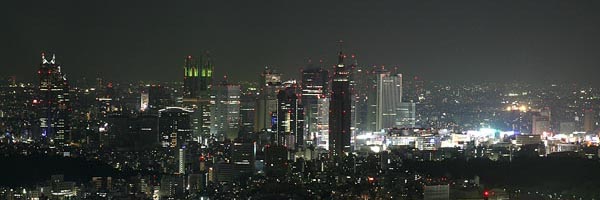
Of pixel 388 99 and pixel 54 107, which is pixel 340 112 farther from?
pixel 54 107

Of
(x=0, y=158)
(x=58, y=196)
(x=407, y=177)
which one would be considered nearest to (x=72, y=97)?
(x=0, y=158)

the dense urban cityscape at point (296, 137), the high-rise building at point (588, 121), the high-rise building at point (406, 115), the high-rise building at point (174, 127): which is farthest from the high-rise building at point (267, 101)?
the high-rise building at point (588, 121)

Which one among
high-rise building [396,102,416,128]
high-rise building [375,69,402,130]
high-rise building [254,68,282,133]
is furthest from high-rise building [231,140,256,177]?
high-rise building [396,102,416,128]

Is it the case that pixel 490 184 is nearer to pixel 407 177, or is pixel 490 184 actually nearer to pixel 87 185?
pixel 407 177

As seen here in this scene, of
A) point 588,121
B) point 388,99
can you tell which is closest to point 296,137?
point 388,99

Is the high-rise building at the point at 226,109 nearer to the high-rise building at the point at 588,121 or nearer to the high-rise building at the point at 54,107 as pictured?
the high-rise building at the point at 54,107

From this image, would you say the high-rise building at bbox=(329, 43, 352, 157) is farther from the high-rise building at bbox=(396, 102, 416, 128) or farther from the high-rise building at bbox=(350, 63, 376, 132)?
the high-rise building at bbox=(396, 102, 416, 128)
